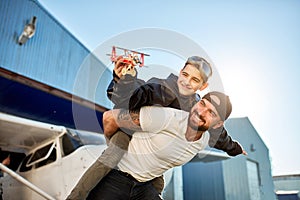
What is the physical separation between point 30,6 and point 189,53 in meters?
5.74

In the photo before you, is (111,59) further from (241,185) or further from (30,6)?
(241,185)

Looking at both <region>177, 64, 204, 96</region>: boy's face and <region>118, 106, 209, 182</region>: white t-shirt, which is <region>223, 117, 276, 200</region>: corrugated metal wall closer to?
<region>118, 106, 209, 182</region>: white t-shirt

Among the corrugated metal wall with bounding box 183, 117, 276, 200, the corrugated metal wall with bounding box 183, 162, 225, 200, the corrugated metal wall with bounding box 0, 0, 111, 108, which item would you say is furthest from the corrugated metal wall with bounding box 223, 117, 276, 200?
the corrugated metal wall with bounding box 0, 0, 111, 108

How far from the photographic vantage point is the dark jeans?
1.16 meters

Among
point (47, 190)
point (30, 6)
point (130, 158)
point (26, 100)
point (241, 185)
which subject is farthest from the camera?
point (241, 185)

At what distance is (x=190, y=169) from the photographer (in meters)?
9.07

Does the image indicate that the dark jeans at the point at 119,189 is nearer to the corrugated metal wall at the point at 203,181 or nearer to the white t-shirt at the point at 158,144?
the white t-shirt at the point at 158,144

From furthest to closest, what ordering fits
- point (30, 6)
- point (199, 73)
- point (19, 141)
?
1. point (30, 6)
2. point (19, 141)
3. point (199, 73)

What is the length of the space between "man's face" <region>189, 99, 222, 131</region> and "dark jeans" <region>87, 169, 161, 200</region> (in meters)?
0.40

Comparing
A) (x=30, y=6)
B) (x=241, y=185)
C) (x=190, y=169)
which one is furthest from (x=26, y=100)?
(x=241, y=185)

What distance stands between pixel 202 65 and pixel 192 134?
318mm

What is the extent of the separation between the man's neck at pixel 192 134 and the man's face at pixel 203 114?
0.21ft

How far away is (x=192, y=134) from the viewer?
118cm

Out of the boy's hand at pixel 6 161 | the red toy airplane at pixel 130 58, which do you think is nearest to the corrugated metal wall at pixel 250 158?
the boy's hand at pixel 6 161
